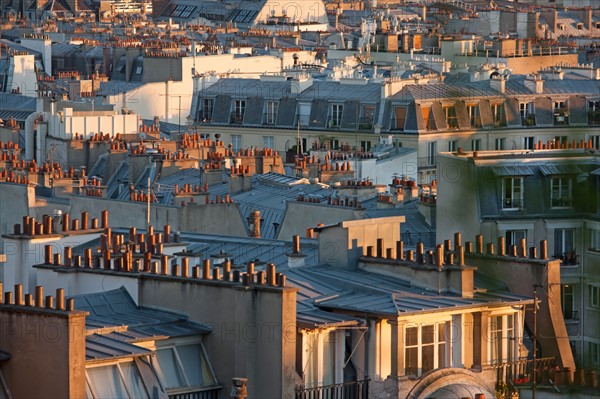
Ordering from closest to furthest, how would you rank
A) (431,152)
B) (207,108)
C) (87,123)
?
1. (87,123)
2. (431,152)
3. (207,108)

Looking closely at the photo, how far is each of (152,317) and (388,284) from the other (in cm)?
264

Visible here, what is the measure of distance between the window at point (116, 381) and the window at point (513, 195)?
10.4 m

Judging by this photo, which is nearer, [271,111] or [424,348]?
[424,348]

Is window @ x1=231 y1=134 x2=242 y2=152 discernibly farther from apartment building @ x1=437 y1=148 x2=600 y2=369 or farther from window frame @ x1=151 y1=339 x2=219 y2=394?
window frame @ x1=151 y1=339 x2=219 y2=394

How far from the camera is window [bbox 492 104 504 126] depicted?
51.6 meters

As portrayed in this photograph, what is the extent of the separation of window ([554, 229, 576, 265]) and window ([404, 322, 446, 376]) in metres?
3.44

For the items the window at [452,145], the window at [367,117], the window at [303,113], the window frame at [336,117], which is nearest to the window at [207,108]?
the window at [303,113]

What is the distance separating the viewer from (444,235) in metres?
30.8

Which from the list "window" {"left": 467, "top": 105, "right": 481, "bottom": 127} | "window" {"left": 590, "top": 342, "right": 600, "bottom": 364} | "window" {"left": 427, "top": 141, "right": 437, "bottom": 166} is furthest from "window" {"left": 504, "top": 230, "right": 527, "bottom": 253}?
"window" {"left": 467, "top": 105, "right": 481, "bottom": 127}

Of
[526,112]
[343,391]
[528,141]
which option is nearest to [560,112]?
[526,112]

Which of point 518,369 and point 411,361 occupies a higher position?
point 411,361

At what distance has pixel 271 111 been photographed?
52906mm

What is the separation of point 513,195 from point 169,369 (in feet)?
33.8

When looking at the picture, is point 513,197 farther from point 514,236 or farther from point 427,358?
point 427,358
